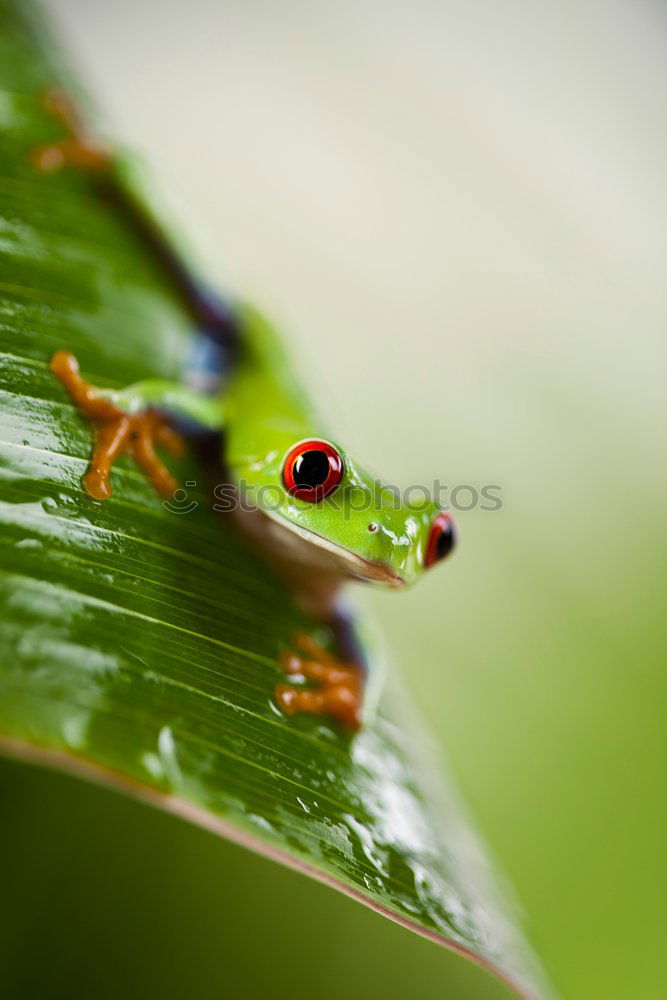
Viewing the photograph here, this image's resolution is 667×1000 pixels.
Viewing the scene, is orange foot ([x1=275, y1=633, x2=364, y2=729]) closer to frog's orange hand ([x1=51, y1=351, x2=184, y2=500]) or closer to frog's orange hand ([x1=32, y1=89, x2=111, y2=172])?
frog's orange hand ([x1=51, y1=351, x2=184, y2=500])

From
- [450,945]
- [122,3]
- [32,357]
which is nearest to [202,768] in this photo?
[450,945]

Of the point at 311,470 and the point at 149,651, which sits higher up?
the point at 311,470

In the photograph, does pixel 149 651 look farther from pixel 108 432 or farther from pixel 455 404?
pixel 455 404

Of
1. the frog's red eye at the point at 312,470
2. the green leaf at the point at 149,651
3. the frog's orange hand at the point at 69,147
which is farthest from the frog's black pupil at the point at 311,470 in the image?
the frog's orange hand at the point at 69,147

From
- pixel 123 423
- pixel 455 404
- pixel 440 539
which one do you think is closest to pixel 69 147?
pixel 123 423

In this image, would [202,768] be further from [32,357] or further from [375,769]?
[32,357]

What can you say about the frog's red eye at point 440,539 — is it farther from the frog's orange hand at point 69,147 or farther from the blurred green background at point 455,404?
the frog's orange hand at point 69,147

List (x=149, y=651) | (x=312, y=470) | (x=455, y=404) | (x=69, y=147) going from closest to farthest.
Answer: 1. (x=149, y=651)
2. (x=312, y=470)
3. (x=69, y=147)
4. (x=455, y=404)
